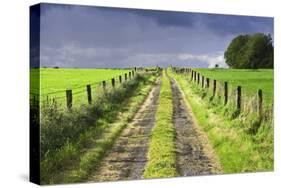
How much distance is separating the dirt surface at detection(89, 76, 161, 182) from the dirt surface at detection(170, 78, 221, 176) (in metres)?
0.46

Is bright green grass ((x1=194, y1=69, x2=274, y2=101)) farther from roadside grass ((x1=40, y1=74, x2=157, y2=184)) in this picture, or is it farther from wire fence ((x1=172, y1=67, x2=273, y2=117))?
roadside grass ((x1=40, y1=74, x2=157, y2=184))

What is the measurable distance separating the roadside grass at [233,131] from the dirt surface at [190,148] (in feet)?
0.46

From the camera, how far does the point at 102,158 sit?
10.5m

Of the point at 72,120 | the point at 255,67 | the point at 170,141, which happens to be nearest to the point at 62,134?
the point at 72,120

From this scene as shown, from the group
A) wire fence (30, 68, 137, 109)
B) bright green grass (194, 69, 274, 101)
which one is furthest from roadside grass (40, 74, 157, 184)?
bright green grass (194, 69, 274, 101)

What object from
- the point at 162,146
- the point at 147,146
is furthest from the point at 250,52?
the point at 147,146

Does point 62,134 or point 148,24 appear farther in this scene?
point 148,24

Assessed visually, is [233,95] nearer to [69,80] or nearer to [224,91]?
[224,91]

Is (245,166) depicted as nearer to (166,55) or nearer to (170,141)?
(170,141)

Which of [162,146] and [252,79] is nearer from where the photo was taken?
[162,146]

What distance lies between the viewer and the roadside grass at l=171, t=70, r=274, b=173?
1151cm

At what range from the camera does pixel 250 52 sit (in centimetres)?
1209

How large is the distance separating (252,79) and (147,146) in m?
2.32

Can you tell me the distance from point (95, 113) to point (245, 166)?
104 inches
